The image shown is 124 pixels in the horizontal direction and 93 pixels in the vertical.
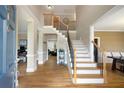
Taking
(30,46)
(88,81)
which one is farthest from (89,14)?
(88,81)

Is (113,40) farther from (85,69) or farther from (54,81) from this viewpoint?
(54,81)

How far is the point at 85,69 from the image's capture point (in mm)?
6555

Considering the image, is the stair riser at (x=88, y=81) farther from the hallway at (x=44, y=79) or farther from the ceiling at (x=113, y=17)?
the ceiling at (x=113, y=17)

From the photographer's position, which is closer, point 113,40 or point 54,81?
point 54,81

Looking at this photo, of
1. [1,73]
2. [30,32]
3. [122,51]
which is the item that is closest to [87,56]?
[30,32]

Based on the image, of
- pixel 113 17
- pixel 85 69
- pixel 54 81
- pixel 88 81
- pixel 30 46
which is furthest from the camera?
pixel 30 46

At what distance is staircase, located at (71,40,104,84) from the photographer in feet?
18.8

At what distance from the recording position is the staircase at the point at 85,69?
18.8 ft

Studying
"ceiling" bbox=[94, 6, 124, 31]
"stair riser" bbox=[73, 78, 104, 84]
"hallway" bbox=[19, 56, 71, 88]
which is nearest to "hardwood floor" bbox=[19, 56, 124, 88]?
"hallway" bbox=[19, 56, 71, 88]

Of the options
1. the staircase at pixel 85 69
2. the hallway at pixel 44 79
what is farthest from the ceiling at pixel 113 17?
the hallway at pixel 44 79

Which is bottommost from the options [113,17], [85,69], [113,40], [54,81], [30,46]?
[54,81]
